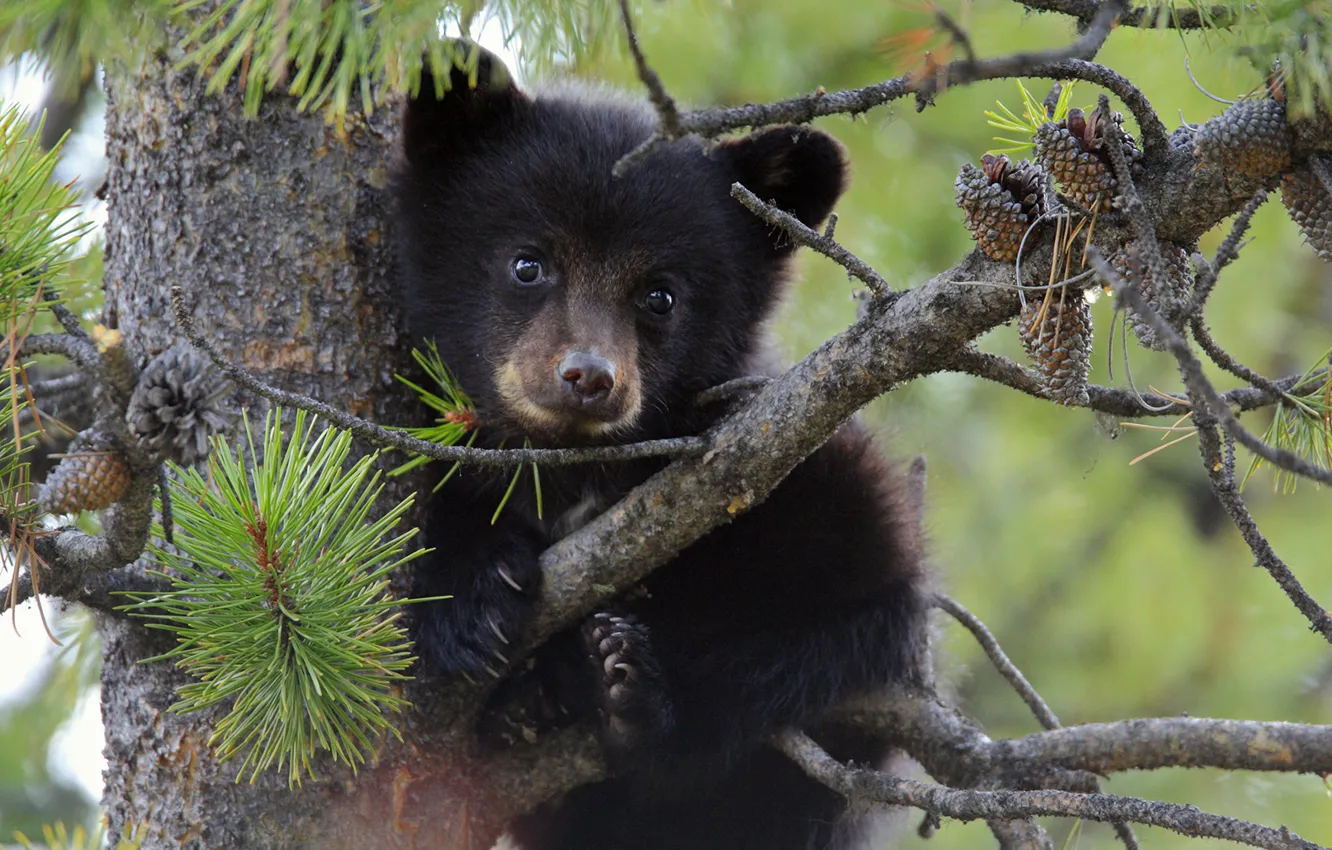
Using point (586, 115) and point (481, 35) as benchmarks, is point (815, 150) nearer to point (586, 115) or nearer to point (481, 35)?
point (586, 115)

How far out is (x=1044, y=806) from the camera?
2061 millimetres

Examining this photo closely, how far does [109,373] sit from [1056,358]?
4.72ft

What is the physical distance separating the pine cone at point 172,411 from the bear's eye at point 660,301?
61.4 inches

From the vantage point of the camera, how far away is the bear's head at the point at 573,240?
3139mm

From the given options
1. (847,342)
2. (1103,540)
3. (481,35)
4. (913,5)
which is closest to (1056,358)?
(847,342)

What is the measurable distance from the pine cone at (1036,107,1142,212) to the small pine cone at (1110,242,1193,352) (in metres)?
0.09

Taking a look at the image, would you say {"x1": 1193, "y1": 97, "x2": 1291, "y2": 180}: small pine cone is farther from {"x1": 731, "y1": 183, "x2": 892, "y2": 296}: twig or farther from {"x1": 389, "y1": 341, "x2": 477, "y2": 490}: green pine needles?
{"x1": 389, "y1": 341, "x2": 477, "y2": 490}: green pine needles

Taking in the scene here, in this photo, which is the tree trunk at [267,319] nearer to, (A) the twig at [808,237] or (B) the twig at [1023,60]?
(A) the twig at [808,237]

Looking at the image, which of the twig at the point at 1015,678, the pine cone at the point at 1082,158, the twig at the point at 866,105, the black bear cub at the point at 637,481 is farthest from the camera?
the black bear cub at the point at 637,481

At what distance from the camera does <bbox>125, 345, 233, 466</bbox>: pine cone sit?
6.08 ft

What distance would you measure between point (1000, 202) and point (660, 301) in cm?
149

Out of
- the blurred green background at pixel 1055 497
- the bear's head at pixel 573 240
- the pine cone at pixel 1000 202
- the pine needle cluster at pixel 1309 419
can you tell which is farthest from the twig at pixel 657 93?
the blurred green background at pixel 1055 497

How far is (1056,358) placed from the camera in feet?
6.34

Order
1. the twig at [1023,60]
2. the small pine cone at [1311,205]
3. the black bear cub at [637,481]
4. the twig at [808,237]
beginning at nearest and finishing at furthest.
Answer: the twig at [1023,60] < the small pine cone at [1311,205] < the twig at [808,237] < the black bear cub at [637,481]
